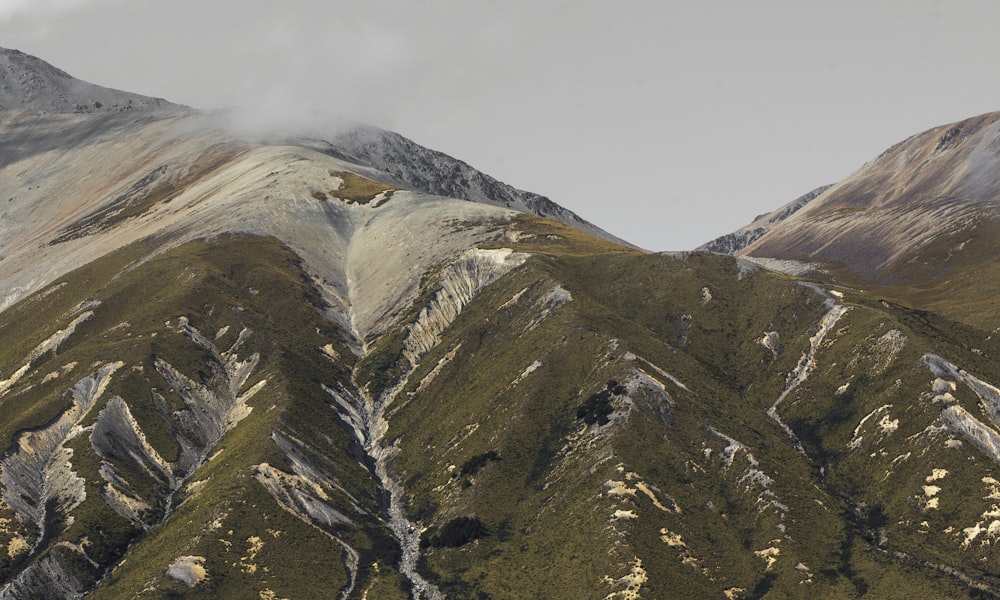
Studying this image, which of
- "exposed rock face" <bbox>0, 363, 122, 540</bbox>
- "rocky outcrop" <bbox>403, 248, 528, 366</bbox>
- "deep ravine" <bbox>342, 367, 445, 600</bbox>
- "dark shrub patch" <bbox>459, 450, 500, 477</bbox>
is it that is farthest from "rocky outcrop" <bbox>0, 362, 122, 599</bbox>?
"rocky outcrop" <bbox>403, 248, 528, 366</bbox>

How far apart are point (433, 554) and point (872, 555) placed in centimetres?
5591

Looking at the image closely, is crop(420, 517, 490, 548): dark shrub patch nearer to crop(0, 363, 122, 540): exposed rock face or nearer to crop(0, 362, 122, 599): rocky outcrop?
crop(0, 362, 122, 599): rocky outcrop

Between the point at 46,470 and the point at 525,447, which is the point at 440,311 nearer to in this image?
the point at 525,447

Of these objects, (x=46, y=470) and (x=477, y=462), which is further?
(x=46, y=470)

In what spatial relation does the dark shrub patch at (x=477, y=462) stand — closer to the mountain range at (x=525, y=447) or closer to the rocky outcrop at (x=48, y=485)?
the mountain range at (x=525, y=447)

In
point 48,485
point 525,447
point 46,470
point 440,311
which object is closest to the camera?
point 48,485

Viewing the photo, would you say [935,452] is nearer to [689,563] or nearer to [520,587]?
[689,563]

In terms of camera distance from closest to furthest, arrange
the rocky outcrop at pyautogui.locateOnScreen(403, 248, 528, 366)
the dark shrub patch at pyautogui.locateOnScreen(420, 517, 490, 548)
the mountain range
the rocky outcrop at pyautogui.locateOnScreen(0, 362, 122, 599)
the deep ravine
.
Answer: the mountain range < the rocky outcrop at pyautogui.locateOnScreen(0, 362, 122, 599) < the deep ravine < the dark shrub patch at pyautogui.locateOnScreen(420, 517, 490, 548) < the rocky outcrop at pyautogui.locateOnScreen(403, 248, 528, 366)

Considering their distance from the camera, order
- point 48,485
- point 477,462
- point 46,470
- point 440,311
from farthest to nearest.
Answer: point 440,311 < point 46,470 < point 477,462 < point 48,485

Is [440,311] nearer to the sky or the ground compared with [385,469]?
nearer to the sky

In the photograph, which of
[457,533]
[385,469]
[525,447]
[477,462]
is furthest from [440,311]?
[457,533]

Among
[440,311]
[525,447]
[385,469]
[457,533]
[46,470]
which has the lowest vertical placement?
[46,470]

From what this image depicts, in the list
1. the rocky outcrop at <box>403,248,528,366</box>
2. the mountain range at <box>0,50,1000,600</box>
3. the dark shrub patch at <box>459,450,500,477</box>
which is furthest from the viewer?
the rocky outcrop at <box>403,248,528,366</box>

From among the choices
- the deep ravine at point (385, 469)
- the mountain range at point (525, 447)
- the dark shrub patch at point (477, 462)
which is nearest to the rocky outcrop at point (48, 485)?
the mountain range at point (525, 447)
